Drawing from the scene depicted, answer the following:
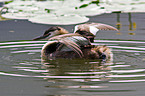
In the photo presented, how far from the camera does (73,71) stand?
541 cm

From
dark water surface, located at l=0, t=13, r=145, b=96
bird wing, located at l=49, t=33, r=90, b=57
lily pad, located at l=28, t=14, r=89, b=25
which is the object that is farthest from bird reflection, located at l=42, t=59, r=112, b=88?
lily pad, located at l=28, t=14, r=89, b=25

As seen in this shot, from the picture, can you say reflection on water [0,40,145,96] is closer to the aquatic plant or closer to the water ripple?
the water ripple

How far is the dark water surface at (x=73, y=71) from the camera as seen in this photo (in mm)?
4566

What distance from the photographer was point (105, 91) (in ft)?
14.7

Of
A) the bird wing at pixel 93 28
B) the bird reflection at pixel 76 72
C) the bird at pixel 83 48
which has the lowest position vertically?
the bird reflection at pixel 76 72

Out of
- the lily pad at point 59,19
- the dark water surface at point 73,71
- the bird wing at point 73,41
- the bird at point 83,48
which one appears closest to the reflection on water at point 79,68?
the dark water surface at point 73,71

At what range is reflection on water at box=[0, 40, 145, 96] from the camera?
4833 mm

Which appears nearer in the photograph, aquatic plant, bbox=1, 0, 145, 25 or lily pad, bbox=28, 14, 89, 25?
lily pad, bbox=28, 14, 89, 25

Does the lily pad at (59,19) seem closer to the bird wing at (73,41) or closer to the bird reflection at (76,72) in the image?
the bird wing at (73,41)

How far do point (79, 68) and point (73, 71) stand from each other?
23 cm

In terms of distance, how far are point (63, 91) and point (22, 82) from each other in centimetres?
62

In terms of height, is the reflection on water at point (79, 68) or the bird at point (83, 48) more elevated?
the bird at point (83, 48)

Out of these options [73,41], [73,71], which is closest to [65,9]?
[73,41]

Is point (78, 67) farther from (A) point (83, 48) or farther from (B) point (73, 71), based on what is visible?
(A) point (83, 48)
